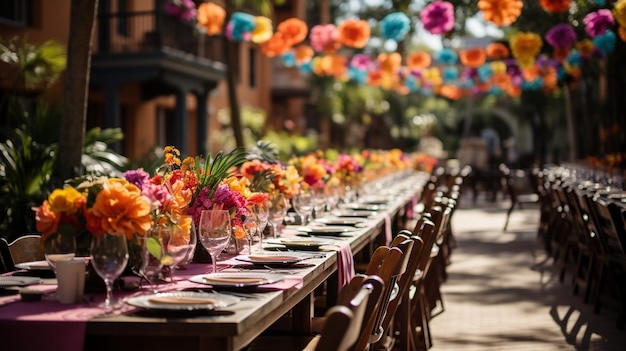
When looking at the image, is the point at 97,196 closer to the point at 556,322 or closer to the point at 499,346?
the point at 499,346

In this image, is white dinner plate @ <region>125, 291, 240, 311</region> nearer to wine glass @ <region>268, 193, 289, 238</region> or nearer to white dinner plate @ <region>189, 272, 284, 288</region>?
white dinner plate @ <region>189, 272, 284, 288</region>

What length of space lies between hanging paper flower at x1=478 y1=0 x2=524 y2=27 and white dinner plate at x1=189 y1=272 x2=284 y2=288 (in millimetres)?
9625

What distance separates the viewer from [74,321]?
130 inches

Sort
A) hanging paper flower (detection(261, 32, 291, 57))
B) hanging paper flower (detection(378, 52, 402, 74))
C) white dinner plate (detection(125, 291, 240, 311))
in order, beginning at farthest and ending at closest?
hanging paper flower (detection(378, 52, 402, 74)) → hanging paper flower (detection(261, 32, 291, 57)) → white dinner plate (detection(125, 291, 240, 311))

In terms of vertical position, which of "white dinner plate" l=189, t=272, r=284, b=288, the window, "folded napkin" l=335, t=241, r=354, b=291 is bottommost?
Answer: "folded napkin" l=335, t=241, r=354, b=291

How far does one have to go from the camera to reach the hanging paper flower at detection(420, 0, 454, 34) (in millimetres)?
15805

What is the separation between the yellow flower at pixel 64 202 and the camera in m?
3.75

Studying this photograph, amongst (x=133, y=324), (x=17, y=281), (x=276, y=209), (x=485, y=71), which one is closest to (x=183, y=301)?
(x=133, y=324)

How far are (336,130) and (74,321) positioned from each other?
37.5 metres

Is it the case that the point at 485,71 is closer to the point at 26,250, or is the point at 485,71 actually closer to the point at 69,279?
the point at 26,250

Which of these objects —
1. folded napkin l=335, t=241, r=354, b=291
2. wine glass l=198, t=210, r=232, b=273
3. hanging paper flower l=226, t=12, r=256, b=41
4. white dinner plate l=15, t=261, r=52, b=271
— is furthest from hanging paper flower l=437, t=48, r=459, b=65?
white dinner plate l=15, t=261, r=52, b=271

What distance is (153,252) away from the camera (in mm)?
3762

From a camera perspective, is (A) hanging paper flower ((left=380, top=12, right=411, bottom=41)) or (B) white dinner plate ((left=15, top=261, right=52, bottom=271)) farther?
(A) hanging paper flower ((left=380, top=12, right=411, bottom=41))

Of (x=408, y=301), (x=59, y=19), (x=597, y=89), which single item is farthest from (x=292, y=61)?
(x=408, y=301)
